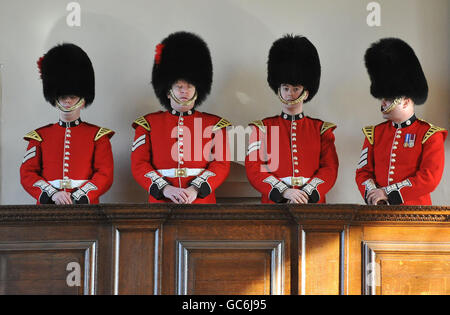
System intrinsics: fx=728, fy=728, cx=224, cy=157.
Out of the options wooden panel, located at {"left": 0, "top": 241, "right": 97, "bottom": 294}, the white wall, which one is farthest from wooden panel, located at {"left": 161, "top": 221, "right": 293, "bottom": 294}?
the white wall

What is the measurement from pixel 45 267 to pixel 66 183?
3.63 ft

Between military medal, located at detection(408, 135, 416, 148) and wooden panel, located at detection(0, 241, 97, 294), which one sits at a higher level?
military medal, located at detection(408, 135, 416, 148)

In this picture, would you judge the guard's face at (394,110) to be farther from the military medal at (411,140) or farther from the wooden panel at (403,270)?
the wooden panel at (403,270)

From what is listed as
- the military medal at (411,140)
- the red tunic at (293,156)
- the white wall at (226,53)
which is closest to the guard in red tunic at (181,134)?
the red tunic at (293,156)

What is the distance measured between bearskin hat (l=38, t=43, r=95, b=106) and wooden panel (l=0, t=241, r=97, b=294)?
145 centimetres

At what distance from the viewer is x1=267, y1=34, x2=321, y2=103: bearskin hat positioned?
453cm

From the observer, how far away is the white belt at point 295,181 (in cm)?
434

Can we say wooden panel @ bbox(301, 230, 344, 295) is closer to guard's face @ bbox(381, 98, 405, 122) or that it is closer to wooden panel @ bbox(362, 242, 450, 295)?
wooden panel @ bbox(362, 242, 450, 295)

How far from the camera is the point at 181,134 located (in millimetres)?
4445

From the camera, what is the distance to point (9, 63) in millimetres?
5082

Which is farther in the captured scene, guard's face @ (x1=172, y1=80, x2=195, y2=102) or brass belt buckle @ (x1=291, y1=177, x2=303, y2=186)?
guard's face @ (x1=172, y1=80, x2=195, y2=102)

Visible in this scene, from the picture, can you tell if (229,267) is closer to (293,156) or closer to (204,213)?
(204,213)

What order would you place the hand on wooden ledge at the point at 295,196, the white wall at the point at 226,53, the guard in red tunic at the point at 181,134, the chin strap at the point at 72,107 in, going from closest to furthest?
the hand on wooden ledge at the point at 295,196 < the guard in red tunic at the point at 181,134 < the chin strap at the point at 72,107 < the white wall at the point at 226,53

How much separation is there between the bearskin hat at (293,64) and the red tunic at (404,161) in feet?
1.65
